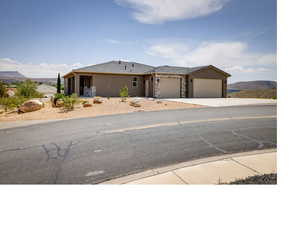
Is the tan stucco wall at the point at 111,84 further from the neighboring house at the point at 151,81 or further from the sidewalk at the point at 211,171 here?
the sidewalk at the point at 211,171

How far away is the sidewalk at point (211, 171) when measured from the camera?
2.97 m

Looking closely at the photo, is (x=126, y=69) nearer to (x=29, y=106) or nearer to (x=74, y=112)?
(x=74, y=112)

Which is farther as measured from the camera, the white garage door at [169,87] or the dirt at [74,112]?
the white garage door at [169,87]

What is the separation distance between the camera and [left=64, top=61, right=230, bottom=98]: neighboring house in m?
20.3

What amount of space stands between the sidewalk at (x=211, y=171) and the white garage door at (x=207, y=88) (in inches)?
762

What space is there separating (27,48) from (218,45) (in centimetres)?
714

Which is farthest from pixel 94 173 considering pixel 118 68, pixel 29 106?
pixel 118 68

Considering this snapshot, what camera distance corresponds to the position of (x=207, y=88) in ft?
75.5

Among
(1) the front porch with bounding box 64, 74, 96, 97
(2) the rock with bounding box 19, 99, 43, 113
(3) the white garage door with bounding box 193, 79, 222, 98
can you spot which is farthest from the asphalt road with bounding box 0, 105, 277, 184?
(3) the white garage door with bounding box 193, 79, 222, 98

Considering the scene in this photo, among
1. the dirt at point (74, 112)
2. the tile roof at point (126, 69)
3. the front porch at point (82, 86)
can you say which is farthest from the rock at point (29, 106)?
the tile roof at point (126, 69)
